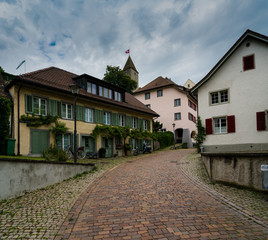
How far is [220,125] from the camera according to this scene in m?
17.9

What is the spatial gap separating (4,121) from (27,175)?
22.8 feet

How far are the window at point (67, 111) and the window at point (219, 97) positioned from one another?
12.1m

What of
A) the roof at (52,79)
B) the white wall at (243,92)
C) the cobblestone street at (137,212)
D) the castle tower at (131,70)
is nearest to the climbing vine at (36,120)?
the roof at (52,79)

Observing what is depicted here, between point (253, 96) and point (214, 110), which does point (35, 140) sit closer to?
point (214, 110)

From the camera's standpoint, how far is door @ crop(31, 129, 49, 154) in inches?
548

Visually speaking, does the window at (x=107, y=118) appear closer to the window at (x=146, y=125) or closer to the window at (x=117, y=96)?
the window at (x=117, y=96)

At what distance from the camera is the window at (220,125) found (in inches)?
695

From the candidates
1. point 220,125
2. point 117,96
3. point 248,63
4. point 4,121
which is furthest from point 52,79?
point 248,63

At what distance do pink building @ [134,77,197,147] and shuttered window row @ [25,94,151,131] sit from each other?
38.8ft

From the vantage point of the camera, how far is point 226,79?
1769 cm

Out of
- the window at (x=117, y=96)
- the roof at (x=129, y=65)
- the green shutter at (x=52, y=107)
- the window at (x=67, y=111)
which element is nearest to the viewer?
the green shutter at (x=52, y=107)

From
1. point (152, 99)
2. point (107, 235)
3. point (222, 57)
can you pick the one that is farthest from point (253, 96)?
point (152, 99)

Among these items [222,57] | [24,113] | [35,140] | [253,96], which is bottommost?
[35,140]

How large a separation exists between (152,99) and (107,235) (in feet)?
115
